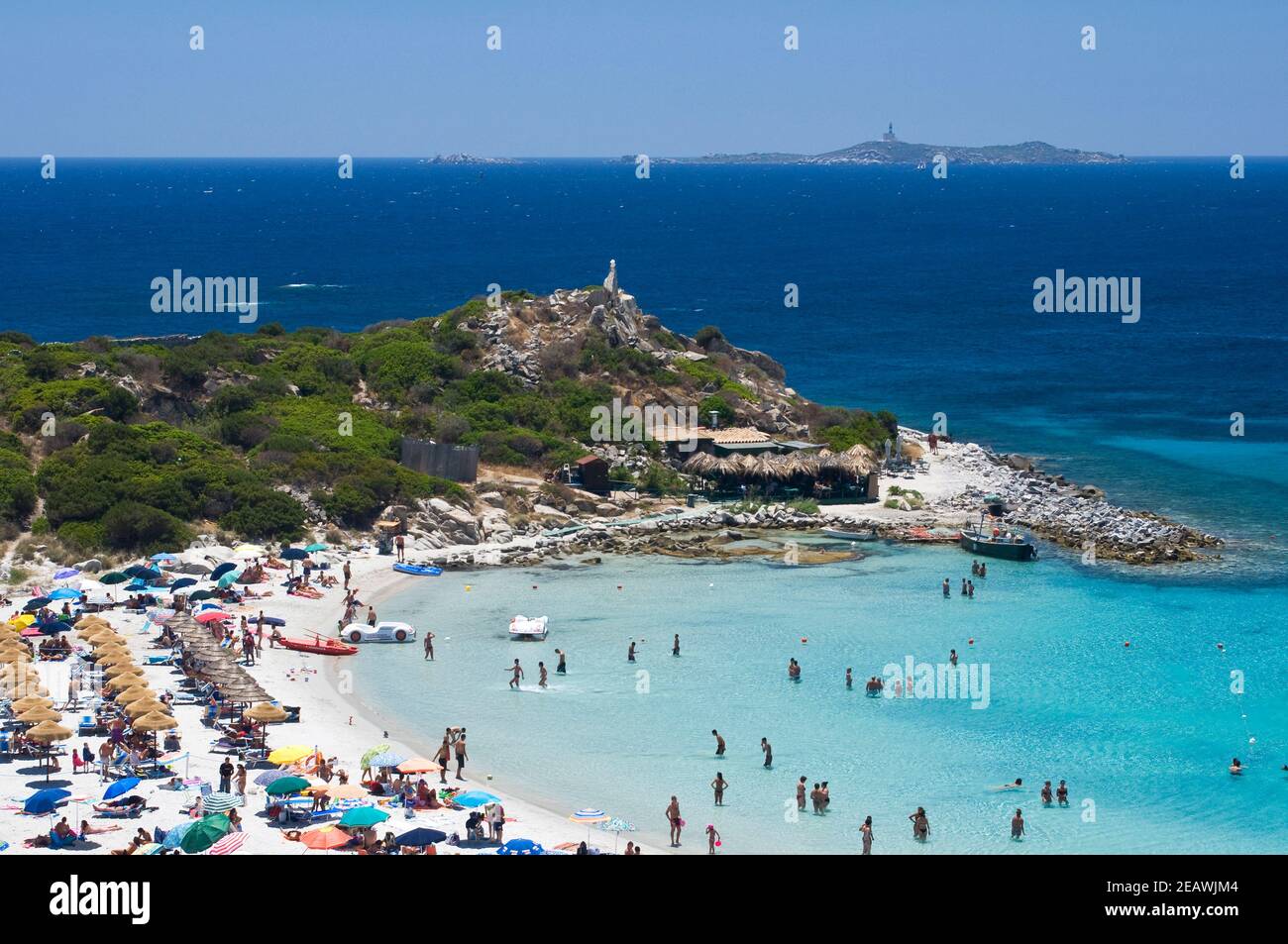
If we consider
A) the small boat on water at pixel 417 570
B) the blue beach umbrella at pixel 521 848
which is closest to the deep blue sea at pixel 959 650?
the small boat on water at pixel 417 570

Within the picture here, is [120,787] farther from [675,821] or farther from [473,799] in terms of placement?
[675,821]

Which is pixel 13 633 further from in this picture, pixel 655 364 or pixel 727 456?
pixel 655 364

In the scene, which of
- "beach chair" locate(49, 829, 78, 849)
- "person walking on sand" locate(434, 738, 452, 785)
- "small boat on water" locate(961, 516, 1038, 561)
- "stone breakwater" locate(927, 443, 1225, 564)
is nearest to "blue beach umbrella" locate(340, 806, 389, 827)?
"person walking on sand" locate(434, 738, 452, 785)

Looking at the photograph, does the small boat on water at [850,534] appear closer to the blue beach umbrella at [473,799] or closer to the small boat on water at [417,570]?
the small boat on water at [417,570]

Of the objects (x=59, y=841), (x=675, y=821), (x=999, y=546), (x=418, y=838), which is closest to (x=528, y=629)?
(x=675, y=821)

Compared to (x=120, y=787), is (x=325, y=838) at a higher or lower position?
lower

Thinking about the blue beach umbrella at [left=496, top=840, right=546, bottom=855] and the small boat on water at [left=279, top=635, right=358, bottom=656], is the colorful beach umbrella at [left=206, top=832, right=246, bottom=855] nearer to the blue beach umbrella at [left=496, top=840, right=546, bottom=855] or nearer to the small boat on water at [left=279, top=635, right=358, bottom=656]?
the blue beach umbrella at [left=496, top=840, right=546, bottom=855]
